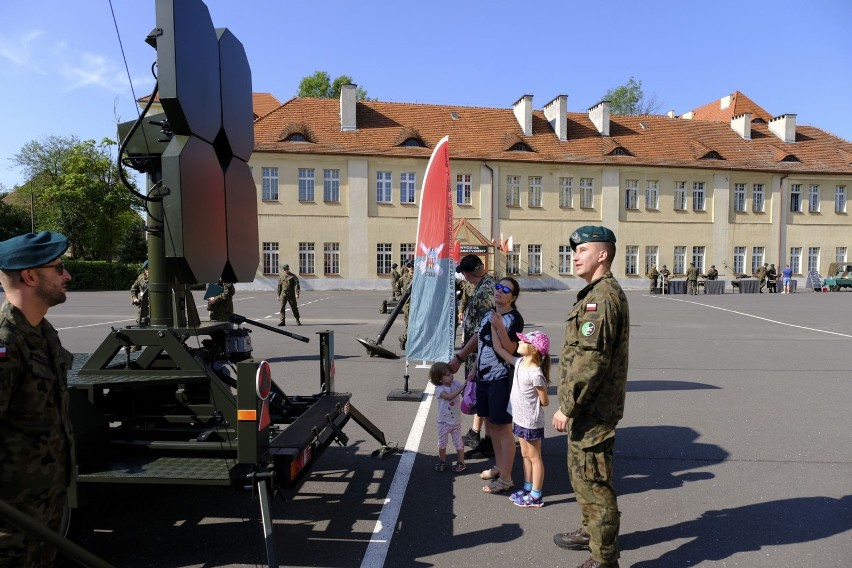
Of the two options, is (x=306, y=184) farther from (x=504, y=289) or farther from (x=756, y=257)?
(x=504, y=289)

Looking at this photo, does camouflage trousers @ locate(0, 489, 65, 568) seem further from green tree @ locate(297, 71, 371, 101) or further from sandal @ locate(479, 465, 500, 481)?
green tree @ locate(297, 71, 371, 101)

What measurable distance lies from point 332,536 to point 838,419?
6.06m

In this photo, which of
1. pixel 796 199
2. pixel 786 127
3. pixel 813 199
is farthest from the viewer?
pixel 786 127

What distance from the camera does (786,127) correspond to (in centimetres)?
4341

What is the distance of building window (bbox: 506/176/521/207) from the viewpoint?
38.0 metres

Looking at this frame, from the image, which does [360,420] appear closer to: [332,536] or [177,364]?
[332,536]

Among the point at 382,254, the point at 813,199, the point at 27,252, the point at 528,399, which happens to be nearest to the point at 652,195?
the point at 813,199

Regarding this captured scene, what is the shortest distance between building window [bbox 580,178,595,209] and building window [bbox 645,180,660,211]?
153 inches

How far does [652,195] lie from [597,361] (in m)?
39.8

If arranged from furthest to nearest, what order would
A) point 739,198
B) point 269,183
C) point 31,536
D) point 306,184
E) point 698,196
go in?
point 739,198, point 698,196, point 306,184, point 269,183, point 31,536

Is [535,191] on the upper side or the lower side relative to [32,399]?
upper

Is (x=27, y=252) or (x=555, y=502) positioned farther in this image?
(x=555, y=502)

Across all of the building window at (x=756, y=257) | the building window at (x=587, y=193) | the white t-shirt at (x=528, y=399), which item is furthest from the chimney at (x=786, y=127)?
the white t-shirt at (x=528, y=399)

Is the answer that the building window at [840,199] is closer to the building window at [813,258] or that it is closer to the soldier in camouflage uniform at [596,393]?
the building window at [813,258]
